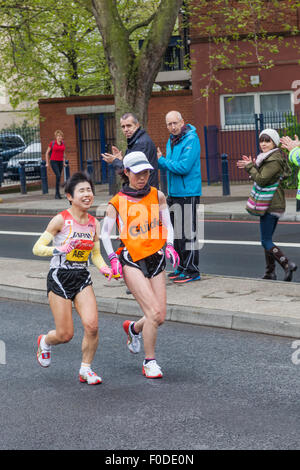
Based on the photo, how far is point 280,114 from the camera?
984 inches

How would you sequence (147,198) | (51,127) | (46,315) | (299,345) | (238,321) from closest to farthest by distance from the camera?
(147,198) < (299,345) < (238,321) < (46,315) < (51,127)

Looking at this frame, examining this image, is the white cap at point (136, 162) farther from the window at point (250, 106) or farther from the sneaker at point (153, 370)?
the window at point (250, 106)

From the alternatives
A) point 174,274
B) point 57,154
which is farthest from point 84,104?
point 174,274

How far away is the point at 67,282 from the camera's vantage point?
6.36m

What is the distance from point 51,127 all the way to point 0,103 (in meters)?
33.3

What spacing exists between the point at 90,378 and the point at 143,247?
3.57 ft

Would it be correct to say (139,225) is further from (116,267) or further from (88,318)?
(88,318)

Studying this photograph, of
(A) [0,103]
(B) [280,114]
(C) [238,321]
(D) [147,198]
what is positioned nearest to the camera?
(D) [147,198]

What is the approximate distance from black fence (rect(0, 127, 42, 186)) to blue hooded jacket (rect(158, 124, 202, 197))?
19.9 meters

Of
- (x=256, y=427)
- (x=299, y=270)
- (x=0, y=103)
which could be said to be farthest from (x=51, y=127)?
(x=0, y=103)

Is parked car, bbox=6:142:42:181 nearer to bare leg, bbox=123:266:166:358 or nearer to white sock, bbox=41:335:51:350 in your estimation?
white sock, bbox=41:335:51:350

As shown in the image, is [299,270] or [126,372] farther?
[299,270]

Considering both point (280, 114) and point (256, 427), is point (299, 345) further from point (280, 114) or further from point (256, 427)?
point (280, 114)

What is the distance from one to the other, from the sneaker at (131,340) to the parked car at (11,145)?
27.6m
